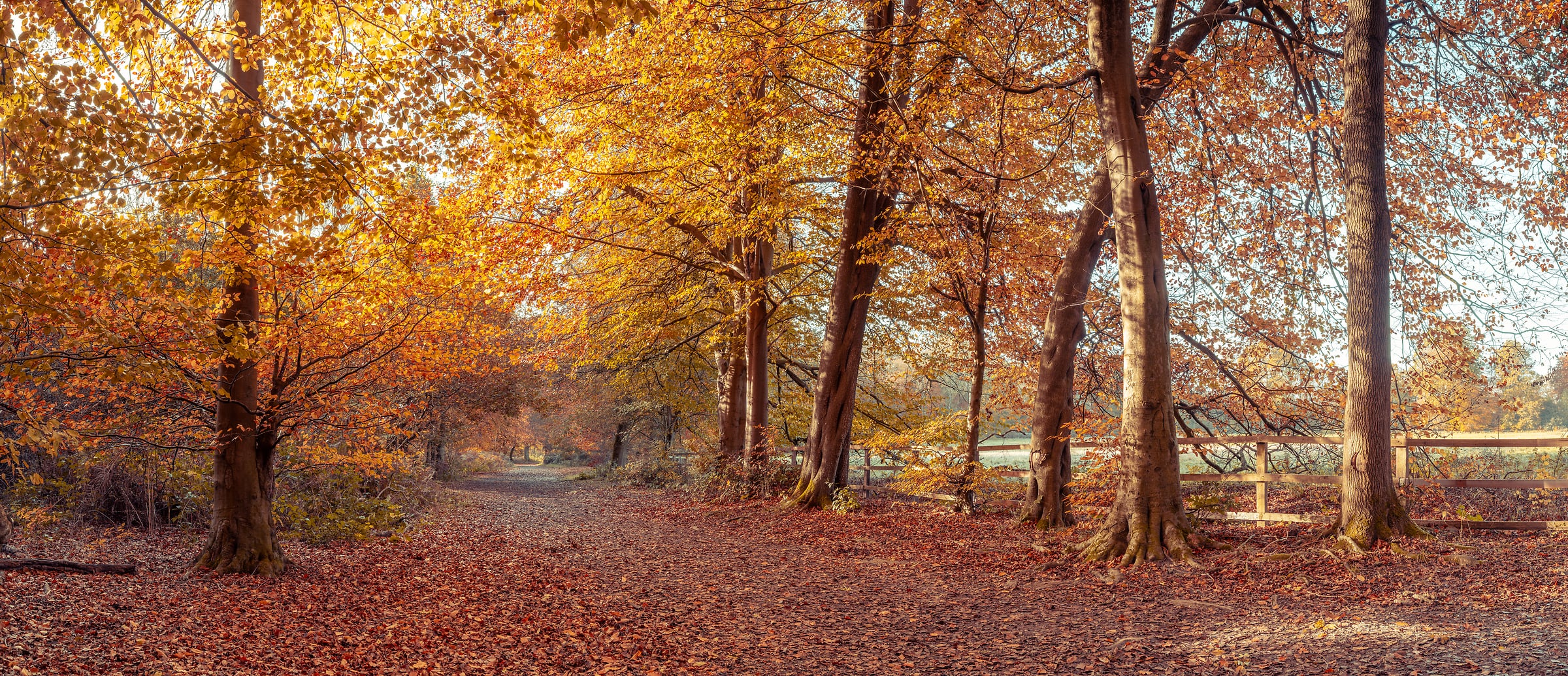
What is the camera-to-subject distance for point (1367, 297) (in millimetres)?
7543

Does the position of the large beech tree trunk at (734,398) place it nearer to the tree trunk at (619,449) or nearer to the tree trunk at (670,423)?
the tree trunk at (670,423)

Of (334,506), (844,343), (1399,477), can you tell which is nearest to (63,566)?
(334,506)

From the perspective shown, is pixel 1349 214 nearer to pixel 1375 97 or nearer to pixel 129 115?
pixel 1375 97

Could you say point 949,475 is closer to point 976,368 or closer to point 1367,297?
point 976,368

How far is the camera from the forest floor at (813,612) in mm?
5066

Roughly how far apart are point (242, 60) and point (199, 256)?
159 centimetres

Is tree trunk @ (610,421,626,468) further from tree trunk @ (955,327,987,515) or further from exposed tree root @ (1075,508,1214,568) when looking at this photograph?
exposed tree root @ (1075,508,1214,568)

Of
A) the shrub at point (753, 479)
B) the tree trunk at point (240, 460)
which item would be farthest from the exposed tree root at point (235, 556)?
the shrub at point (753, 479)

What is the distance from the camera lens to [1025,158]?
12.0 metres

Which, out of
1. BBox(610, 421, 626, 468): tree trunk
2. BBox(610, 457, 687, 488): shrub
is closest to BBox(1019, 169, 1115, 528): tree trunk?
BBox(610, 457, 687, 488): shrub

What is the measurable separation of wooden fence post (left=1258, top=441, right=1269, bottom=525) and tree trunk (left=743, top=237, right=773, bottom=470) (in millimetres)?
8854

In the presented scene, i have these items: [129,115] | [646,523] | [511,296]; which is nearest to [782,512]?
[646,523]

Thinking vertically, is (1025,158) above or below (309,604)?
above

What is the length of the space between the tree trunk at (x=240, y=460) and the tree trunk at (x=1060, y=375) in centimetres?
839
